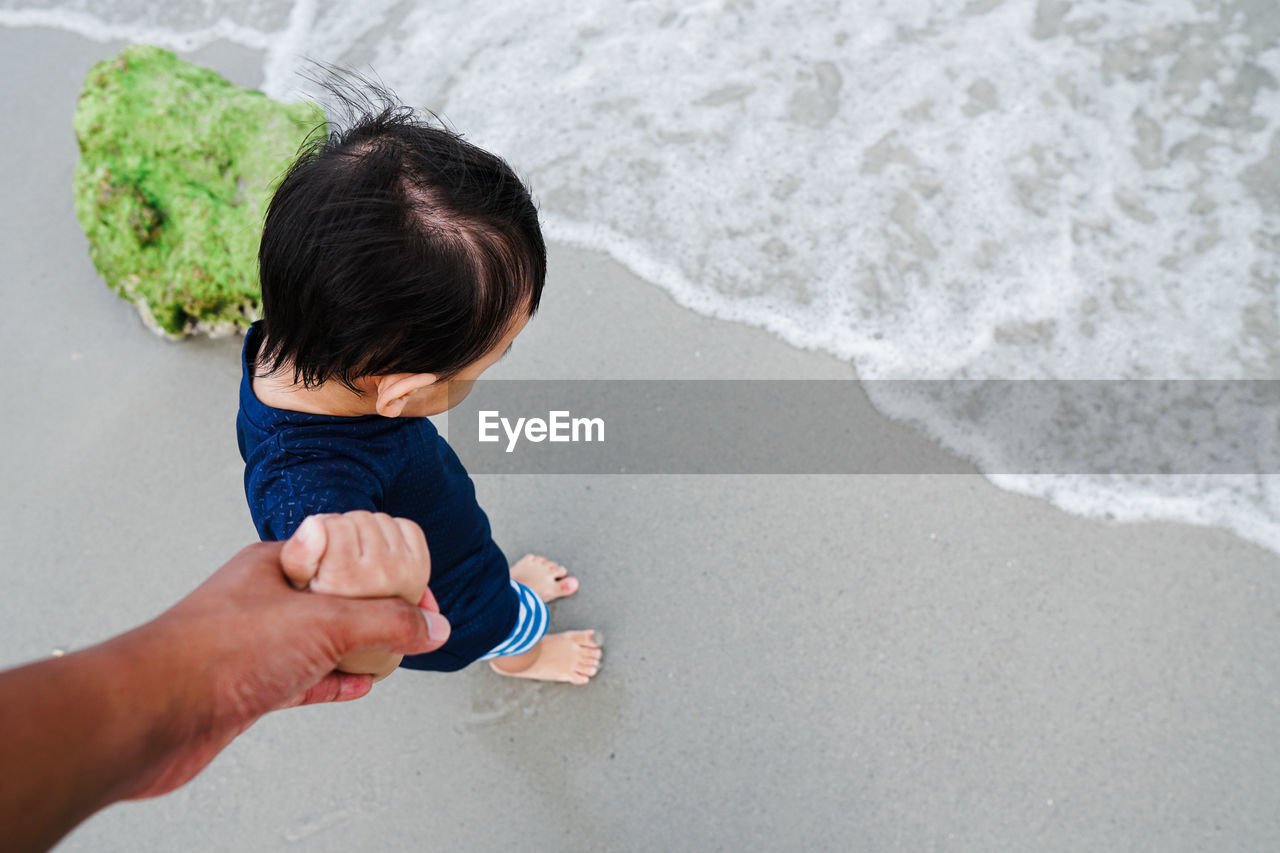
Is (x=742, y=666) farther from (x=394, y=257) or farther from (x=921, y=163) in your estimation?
(x=921, y=163)

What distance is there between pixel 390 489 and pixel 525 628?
563 mm

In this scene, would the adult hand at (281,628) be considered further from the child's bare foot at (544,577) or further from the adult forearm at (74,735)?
the child's bare foot at (544,577)

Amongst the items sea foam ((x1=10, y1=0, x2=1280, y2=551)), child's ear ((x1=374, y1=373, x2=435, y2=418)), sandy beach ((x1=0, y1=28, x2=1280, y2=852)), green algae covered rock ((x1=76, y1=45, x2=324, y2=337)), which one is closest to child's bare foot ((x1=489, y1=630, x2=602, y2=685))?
sandy beach ((x1=0, y1=28, x2=1280, y2=852))

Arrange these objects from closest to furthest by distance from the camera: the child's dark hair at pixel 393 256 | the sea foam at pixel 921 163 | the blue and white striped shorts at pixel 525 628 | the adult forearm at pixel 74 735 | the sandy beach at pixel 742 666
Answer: the adult forearm at pixel 74 735 < the child's dark hair at pixel 393 256 < the blue and white striped shorts at pixel 525 628 < the sandy beach at pixel 742 666 < the sea foam at pixel 921 163

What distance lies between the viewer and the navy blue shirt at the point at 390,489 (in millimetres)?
1003

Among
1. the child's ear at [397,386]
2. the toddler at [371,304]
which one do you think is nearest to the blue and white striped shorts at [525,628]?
the toddler at [371,304]

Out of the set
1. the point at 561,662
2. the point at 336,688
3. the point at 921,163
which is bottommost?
the point at 561,662

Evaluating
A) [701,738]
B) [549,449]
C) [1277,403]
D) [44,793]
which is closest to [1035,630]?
[701,738]

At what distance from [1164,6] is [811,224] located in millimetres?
1547

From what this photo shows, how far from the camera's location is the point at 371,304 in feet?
3.07

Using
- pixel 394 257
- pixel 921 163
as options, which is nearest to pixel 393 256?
pixel 394 257

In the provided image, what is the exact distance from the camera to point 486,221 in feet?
3.21

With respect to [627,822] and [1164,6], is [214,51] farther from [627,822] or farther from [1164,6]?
[1164,6]

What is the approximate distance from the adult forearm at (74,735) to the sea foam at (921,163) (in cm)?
197
